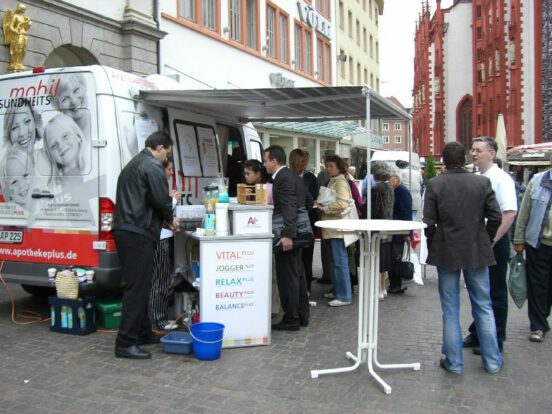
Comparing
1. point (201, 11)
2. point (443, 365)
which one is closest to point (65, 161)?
point (443, 365)

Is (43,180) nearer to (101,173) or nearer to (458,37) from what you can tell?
(101,173)

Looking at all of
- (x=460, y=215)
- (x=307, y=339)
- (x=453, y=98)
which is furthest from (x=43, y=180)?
(x=453, y=98)

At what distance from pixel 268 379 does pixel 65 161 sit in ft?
9.40

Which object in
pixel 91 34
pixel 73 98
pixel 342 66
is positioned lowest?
pixel 73 98

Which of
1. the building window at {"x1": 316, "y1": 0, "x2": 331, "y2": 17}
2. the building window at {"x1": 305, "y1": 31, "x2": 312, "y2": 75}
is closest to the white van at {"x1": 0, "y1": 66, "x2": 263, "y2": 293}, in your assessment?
the building window at {"x1": 305, "y1": 31, "x2": 312, "y2": 75}

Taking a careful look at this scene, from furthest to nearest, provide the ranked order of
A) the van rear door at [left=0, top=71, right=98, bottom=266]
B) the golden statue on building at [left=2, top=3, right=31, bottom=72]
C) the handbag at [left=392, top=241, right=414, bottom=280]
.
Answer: the golden statue on building at [left=2, top=3, right=31, bottom=72]
the handbag at [left=392, top=241, right=414, bottom=280]
the van rear door at [left=0, top=71, right=98, bottom=266]

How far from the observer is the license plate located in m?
5.88

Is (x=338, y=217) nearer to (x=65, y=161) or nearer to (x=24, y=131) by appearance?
(x=65, y=161)

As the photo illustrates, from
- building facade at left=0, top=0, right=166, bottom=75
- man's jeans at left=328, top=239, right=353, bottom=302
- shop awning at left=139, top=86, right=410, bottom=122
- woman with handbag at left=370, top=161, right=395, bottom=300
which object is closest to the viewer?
shop awning at left=139, top=86, right=410, bottom=122

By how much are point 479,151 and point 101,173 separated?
11.2 feet

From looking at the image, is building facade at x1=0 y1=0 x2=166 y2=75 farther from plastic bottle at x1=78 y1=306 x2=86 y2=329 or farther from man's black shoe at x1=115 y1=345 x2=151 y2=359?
man's black shoe at x1=115 y1=345 x2=151 y2=359

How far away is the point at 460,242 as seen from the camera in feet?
14.7

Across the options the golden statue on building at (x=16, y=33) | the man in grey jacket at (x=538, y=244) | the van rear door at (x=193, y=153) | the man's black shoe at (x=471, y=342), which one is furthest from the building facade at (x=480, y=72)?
the man's black shoe at (x=471, y=342)

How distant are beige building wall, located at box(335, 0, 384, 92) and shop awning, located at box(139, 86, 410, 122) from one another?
24.2 meters
